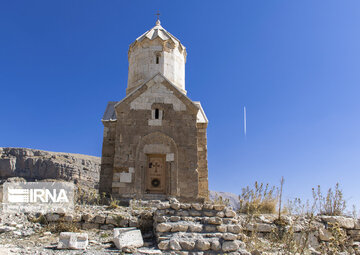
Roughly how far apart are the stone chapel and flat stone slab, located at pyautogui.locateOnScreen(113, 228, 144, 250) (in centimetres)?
493

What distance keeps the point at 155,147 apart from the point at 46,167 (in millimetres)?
47476

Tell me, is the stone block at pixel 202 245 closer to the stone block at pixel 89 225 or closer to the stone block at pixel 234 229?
the stone block at pixel 234 229

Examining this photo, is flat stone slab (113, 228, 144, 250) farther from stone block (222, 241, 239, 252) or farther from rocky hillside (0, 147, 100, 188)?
rocky hillside (0, 147, 100, 188)

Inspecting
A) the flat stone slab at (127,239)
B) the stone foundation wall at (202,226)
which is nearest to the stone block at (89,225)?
the stone foundation wall at (202,226)

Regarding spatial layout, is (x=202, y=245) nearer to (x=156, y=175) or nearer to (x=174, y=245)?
(x=174, y=245)

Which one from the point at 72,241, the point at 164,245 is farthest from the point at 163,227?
the point at 72,241

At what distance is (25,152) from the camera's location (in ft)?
188

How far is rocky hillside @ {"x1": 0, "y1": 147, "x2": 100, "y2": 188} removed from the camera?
52.1 m

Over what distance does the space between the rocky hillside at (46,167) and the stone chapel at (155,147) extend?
4130 centimetres

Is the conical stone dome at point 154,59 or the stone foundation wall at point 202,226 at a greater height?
the conical stone dome at point 154,59

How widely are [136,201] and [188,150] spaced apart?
2.76 m

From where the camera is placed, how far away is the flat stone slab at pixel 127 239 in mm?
5953

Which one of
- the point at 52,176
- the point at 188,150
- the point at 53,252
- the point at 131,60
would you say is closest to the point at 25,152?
the point at 52,176

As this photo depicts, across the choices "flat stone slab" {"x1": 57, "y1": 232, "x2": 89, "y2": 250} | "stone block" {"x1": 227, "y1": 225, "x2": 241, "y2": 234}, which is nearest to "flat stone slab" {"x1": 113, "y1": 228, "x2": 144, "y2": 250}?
"flat stone slab" {"x1": 57, "y1": 232, "x2": 89, "y2": 250}
